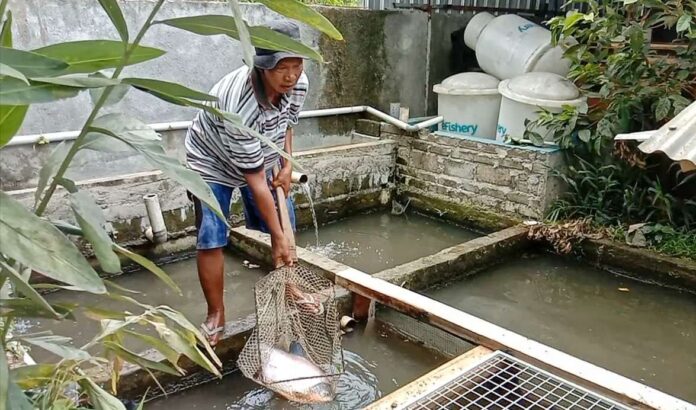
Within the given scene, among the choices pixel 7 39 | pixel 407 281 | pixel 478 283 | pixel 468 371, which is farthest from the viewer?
pixel 478 283

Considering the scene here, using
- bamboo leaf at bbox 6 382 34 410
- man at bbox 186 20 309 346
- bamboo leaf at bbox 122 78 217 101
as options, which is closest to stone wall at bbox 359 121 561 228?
man at bbox 186 20 309 346

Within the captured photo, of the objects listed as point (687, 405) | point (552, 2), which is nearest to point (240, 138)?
point (687, 405)

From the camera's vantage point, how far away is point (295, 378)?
7.65ft

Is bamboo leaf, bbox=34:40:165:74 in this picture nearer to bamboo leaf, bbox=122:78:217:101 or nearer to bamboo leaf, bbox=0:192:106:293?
bamboo leaf, bbox=122:78:217:101

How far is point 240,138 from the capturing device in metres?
2.29

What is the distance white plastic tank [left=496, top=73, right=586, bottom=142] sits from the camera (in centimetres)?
458

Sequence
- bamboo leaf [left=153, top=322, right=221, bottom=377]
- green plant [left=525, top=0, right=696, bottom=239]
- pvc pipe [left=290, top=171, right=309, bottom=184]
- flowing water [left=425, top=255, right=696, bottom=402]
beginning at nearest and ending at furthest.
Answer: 1. bamboo leaf [left=153, top=322, right=221, bottom=377]
2. pvc pipe [left=290, top=171, right=309, bottom=184]
3. flowing water [left=425, top=255, right=696, bottom=402]
4. green plant [left=525, top=0, right=696, bottom=239]

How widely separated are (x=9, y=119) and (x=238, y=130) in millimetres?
1596

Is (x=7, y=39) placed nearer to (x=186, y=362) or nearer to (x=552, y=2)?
(x=186, y=362)

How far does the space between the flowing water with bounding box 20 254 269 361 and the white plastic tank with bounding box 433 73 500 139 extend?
8.32 feet

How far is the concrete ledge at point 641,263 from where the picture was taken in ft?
12.1

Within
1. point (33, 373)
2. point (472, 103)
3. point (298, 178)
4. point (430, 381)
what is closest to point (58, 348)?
point (33, 373)

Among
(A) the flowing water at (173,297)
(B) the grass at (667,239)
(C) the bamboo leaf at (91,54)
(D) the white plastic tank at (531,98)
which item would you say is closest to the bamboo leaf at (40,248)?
(C) the bamboo leaf at (91,54)

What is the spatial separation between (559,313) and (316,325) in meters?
1.68
